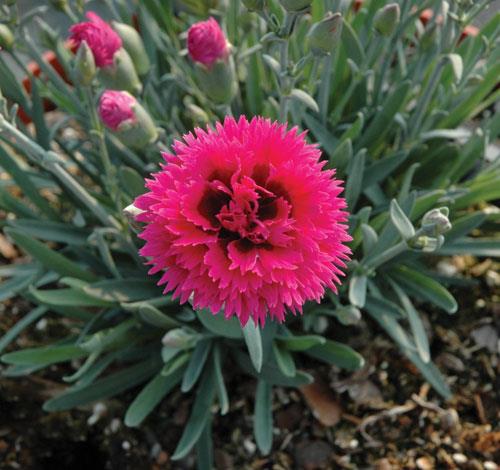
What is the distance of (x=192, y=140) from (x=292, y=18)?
0.75 feet

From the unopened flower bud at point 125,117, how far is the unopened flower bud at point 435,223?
1.24 feet

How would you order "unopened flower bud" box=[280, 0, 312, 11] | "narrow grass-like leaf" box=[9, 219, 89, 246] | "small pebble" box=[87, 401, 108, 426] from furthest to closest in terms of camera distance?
"small pebble" box=[87, 401, 108, 426], "narrow grass-like leaf" box=[9, 219, 89, 246], "unopened flower bud" box=[280, 0, 312, 11]

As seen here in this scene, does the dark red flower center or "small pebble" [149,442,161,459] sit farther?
"small pebble" [149,442,161,459]

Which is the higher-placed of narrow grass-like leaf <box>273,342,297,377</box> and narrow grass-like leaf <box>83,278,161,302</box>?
narrow grass-like leaf <box>83,278,161,302</box>

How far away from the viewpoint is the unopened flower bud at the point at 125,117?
2.60 ft

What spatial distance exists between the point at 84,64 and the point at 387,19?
396 millimetres

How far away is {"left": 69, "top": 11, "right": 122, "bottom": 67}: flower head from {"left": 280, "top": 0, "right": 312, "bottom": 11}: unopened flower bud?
0.88 feet

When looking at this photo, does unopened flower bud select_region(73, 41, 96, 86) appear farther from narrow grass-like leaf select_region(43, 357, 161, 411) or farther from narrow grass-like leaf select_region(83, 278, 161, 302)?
narrow grass-like leaf select_region(43, 357, 161, 411)

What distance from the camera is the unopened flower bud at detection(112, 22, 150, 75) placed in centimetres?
95

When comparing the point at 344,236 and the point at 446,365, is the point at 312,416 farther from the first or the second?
the point at 344,236

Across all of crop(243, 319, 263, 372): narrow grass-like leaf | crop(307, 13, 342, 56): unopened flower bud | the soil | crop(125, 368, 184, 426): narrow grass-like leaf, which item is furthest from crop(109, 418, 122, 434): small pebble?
crop(307, 13, 342, 56): unopened flower bud

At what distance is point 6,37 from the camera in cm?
88

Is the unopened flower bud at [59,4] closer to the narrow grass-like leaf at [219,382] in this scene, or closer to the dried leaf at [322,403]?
the narrow grass-like leaf at [219,382]

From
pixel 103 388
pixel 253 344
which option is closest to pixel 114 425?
pixel 103 388
